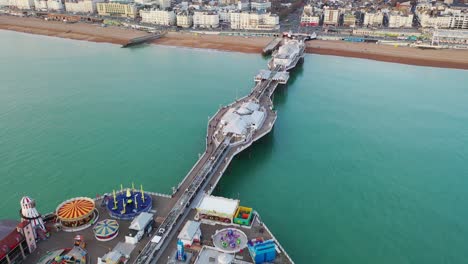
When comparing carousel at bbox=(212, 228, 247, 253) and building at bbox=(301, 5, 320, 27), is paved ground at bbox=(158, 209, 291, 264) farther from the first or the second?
building at bbox=(301, 5, 320, 27)

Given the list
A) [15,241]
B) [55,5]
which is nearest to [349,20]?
[55,5]

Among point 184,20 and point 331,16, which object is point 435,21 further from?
point 184,20

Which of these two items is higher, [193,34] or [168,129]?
[193,34]

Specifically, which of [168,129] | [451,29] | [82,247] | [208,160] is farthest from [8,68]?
[451,29]

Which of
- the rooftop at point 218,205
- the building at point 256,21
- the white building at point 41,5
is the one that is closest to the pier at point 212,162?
the rooftop at point 218,205

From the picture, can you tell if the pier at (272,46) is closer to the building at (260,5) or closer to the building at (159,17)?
the building at (159,17)

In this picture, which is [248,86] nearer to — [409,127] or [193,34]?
[409,127]

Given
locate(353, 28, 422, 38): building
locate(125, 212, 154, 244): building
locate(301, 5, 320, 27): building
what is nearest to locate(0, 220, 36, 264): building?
locate(125, 212, 154, 244): building
